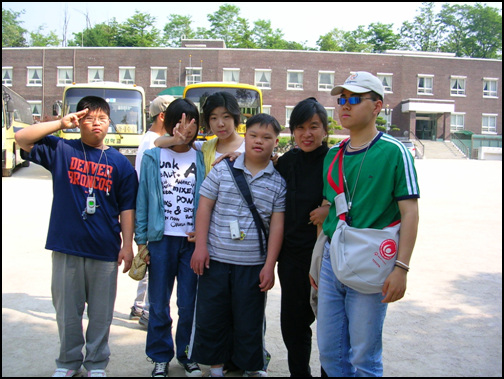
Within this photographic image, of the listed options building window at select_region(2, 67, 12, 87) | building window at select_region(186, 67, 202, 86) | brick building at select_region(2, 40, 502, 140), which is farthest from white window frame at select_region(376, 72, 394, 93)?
building window at select_region(2, 67, 12, 87)

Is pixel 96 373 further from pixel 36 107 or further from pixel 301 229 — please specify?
pixel 36 107

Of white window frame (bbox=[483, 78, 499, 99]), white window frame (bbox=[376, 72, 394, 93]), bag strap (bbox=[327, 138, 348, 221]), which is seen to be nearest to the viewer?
bag strap (bbox=[327, 138, 348, 221])

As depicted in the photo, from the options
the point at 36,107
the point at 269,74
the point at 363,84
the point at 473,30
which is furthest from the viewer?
the point at 473,30

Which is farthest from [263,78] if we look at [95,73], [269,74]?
[95,73]

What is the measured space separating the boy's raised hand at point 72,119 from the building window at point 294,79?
44850 millimetres

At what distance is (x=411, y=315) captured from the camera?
471cm

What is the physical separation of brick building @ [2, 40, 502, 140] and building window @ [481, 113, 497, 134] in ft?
0.34

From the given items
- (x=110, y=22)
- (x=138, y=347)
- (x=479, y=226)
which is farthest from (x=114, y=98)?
(x=110, y=22)

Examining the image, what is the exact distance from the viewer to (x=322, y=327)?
2.70 metres

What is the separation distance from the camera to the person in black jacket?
3089 mm

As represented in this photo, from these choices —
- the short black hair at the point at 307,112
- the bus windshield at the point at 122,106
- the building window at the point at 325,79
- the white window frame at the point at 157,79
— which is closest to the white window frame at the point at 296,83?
the building window at the point at 325,79

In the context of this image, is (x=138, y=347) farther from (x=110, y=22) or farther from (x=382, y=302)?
(x=110, y=22)

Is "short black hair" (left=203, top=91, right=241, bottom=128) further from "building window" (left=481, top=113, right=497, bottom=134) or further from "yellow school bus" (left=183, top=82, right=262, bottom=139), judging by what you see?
"building window" (left=481, top=113, right=497, bottom=134)

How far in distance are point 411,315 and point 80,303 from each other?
318 cm
